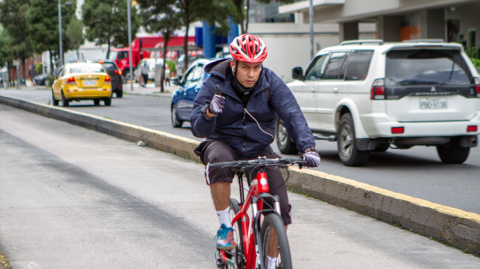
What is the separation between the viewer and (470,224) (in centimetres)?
524

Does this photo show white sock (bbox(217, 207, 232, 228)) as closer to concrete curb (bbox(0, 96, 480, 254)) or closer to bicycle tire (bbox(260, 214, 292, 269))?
bicycle tire (bbox(260, 214, 292, 269))

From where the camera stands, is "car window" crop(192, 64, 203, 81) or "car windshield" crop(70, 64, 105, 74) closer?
"car window" crop(192, 64, 203, 81)

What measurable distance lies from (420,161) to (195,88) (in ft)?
20.1

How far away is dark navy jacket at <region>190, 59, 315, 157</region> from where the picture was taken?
3.97m

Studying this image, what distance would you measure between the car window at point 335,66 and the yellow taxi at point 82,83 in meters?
15.6

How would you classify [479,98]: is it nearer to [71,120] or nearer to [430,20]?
[71,120]

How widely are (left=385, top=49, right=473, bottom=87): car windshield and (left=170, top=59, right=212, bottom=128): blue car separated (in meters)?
6.47

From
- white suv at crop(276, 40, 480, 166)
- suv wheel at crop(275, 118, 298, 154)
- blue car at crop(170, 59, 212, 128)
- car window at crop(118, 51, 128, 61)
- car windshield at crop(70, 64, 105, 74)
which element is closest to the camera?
white suv at crop(276, 40, 480, 166)

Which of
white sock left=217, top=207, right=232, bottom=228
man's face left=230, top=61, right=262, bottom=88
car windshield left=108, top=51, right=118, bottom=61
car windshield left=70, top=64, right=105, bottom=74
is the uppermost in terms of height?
car windshield left=108, top=51, right=118, bottom=61

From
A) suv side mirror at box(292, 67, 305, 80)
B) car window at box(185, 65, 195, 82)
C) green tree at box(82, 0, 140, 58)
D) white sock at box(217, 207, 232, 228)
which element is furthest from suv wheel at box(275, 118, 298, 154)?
green tree at box(82, 0, 140, 58)

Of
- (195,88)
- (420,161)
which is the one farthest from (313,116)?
(195,88)

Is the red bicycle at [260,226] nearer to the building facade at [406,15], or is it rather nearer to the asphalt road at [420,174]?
the asphalt road at [420,174]

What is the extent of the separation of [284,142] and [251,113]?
7.38m

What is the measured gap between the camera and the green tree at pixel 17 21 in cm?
6688
